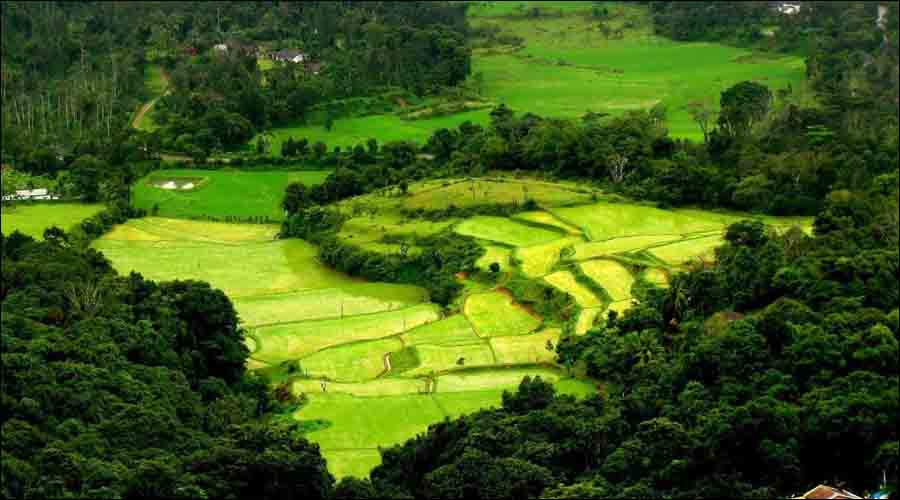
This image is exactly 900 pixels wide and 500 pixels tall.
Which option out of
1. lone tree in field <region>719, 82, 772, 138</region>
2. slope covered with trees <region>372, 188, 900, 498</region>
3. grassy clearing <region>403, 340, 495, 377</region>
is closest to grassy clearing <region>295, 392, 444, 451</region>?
grassy clearing <region>403, 340, 495, 377</region>

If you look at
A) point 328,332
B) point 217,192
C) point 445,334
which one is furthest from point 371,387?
point 217,192

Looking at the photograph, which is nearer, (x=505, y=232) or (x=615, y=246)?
(x=615, y=246)

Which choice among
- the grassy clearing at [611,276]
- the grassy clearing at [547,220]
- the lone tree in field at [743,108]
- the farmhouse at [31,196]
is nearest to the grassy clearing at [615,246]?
the grassy clearing at [611,276]

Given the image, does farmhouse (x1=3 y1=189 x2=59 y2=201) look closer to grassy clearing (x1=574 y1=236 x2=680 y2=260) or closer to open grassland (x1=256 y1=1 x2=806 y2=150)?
open grassland (x1=256 y1=1 x2=806 y2=150)

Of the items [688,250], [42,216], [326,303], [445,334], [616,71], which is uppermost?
[616,71]

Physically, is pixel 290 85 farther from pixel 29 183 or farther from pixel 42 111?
pixel 29 183

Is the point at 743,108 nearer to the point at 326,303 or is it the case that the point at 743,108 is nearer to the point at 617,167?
the point at 617,167

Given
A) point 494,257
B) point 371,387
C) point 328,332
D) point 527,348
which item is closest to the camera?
point 371,387
